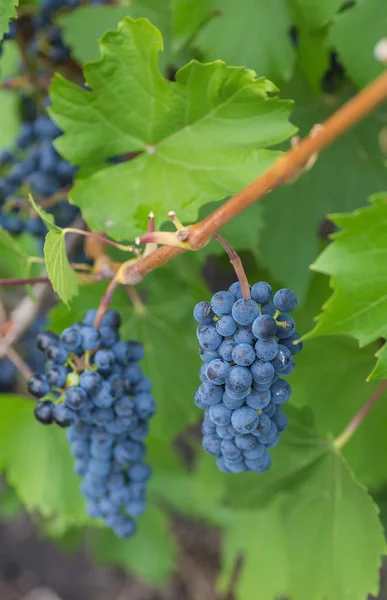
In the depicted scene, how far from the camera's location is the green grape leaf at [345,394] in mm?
1324

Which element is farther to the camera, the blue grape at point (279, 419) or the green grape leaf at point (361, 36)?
the green grape leaf at point (361, 36)

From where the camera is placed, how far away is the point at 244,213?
3.80 ft

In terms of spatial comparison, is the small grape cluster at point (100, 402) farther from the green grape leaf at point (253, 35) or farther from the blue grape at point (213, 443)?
the green grape leaf at point (253, 35)

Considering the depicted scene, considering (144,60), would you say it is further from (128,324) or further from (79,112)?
(128,324)

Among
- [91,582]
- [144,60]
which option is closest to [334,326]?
[144,60]

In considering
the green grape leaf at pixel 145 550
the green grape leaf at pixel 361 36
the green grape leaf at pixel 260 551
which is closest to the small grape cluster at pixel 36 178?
the green grape leaf at pixel 361 36

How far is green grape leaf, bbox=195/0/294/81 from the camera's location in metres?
1.12

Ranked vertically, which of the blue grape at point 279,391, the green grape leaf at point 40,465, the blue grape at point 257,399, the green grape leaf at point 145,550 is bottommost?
the green grape leaf at point 145,550

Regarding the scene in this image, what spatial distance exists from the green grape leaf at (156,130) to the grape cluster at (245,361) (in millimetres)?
252

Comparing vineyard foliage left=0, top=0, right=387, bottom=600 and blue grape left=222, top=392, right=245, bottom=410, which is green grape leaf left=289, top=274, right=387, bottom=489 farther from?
blue grape left=222, top=392, right=245, bottom=410

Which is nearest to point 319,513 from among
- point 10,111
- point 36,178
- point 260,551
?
point 260,551

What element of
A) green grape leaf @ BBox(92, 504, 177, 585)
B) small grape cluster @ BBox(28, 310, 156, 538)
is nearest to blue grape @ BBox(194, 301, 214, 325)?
small grape cluster @ BBox(28, 310, 156, 538)

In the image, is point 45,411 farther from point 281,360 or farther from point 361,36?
point 361,36

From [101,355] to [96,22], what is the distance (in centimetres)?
79
